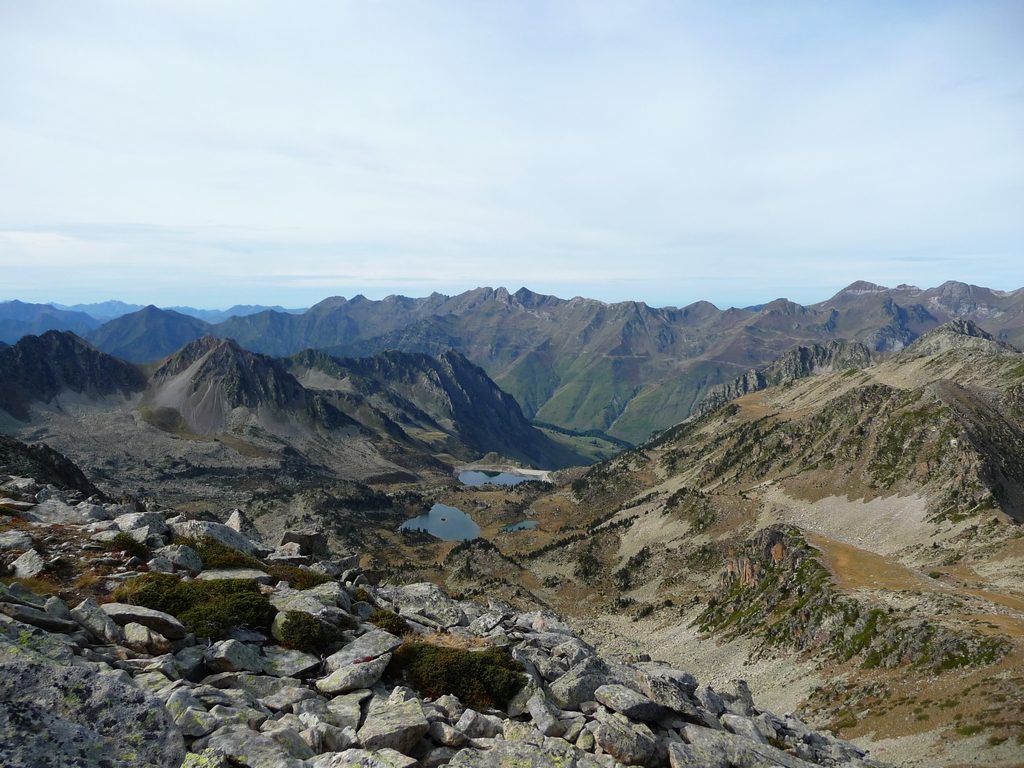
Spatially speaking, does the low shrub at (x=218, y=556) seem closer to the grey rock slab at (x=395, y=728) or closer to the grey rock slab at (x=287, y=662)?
the grey rock slab at (x=287, y=662)

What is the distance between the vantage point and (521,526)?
18175 centimetres

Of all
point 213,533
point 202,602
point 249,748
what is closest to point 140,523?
point 213,533

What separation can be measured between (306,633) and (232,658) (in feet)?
8.59

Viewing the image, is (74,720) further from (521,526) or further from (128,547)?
(521,526)

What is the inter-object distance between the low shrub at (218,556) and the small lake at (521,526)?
15098 cm

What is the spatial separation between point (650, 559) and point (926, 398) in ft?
195

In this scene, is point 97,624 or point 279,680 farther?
point 279,680

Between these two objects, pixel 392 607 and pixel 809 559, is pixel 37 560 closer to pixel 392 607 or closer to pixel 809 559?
pixel 392 607

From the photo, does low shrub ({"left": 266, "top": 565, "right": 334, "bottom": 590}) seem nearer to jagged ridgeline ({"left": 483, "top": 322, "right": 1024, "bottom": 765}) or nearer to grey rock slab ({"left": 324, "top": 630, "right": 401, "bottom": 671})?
grey rock slab ({"left": 324, "top": 630, "right": 401, "bottom": 671})

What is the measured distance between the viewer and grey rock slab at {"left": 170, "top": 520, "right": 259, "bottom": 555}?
2803 cm

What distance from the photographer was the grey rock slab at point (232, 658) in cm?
1642

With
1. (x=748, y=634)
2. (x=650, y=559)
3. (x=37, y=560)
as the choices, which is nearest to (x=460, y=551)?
(x=650, y=559)

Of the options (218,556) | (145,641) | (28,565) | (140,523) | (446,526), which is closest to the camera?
(145,641)

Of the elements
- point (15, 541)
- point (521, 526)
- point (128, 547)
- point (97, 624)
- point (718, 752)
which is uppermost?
point (97, 624)
